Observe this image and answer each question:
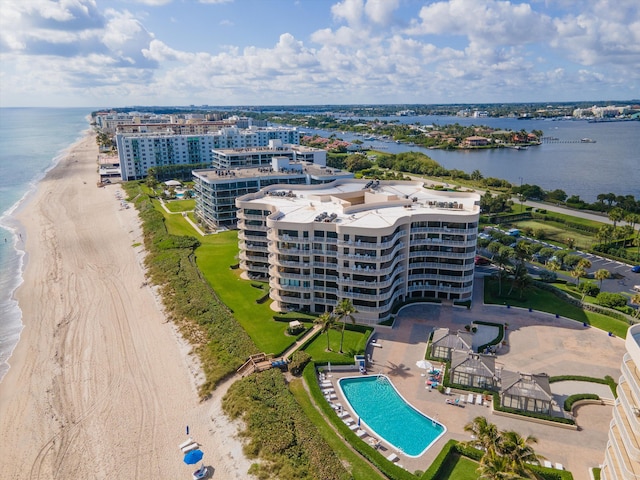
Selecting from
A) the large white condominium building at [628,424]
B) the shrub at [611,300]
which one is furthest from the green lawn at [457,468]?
the shrub at [611,300]

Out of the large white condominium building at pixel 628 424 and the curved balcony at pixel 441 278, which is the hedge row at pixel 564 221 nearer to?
the curved balcony at pixel 441 278

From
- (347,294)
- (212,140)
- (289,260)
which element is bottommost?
(347,294)

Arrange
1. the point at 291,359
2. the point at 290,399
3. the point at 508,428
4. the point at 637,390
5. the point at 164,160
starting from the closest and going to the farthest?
1. the point at 637,390
2. the point at 508,428
3. the point at 290,399
4. the point at 291,359
5. the point at 164,160

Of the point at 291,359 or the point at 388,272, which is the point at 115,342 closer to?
the point at 291,359

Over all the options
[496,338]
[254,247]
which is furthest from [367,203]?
[496,338]

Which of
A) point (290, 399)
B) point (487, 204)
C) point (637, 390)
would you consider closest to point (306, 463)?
point (290, 399)

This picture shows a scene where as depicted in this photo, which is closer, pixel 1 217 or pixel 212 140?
pixel 1 217
